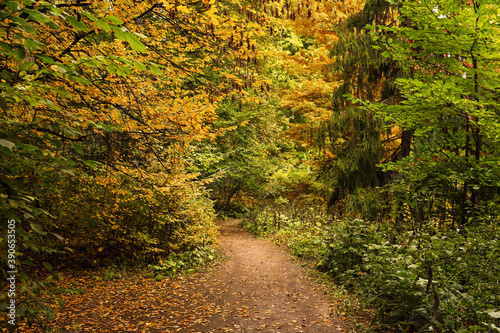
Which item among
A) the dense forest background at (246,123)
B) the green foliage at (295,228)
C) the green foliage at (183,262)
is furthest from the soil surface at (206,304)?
the green foliage at (295,228)

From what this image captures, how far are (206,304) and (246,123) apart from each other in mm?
4270

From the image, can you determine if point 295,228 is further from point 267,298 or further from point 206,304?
point 206,304

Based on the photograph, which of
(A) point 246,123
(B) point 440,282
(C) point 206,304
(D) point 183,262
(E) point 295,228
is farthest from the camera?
(E) point 295,228

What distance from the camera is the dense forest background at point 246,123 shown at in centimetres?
251

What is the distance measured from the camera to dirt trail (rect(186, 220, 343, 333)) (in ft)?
17.6

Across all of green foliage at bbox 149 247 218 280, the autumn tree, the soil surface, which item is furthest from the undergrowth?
green foliage at bbox 149 247 218 280

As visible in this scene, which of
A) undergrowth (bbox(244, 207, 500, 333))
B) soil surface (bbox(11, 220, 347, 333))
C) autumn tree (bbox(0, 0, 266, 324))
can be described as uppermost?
autumn tree (bbox(0, 0, 266, 324))

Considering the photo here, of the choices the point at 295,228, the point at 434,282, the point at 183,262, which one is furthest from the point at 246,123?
the point at 295,228

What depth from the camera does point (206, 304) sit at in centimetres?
654

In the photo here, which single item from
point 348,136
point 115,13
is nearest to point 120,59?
point 115,13

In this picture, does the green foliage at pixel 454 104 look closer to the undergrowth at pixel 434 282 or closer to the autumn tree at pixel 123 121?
the undergrowth at pixel 434 282

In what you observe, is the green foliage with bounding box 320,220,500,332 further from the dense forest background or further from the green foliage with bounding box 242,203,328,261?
the green foliage with bounding box 242,203,328,261

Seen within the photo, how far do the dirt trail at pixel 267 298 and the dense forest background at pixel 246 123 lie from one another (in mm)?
857

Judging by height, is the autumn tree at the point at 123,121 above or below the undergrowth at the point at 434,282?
above
